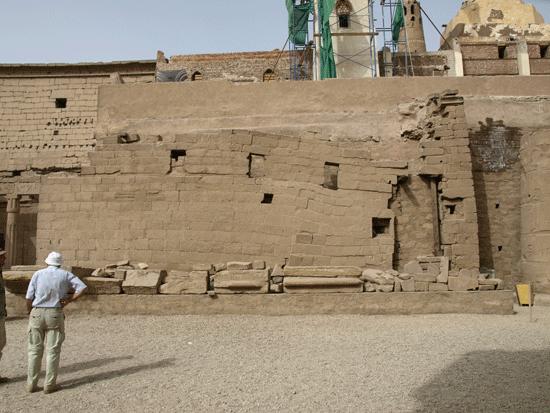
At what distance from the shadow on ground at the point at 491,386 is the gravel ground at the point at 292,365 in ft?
0.03

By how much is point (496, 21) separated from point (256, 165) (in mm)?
27581

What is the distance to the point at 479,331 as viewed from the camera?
631 centimetres

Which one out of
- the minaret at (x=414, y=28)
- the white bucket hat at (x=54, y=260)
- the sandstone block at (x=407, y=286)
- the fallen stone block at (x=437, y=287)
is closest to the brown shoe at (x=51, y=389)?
the white bucket hat at (x=54, y=260)

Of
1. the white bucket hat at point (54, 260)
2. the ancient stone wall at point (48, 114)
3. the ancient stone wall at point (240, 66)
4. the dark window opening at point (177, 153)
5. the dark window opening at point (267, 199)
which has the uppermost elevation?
the ancient stone wall at point (240, 66)

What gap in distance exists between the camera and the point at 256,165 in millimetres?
9219

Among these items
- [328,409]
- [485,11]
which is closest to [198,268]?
[328,409]

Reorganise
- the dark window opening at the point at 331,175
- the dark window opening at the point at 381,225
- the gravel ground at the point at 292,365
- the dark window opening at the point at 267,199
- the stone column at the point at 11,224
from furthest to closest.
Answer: the stone column at the point at 11,224
the dark window opening at the point at 331,175
the dark window opening at the point at 381,225
the dark window opening at the point at 267,199
the gravel ground at the point at 292,365

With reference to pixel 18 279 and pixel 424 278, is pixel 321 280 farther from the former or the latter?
pixel 18 279

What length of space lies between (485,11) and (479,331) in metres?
30.3

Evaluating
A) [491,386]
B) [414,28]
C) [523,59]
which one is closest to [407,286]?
[491,386]

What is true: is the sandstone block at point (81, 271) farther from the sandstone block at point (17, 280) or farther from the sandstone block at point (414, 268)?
the sandstone block at point (414, 268)

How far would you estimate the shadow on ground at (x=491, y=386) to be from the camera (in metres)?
3.85

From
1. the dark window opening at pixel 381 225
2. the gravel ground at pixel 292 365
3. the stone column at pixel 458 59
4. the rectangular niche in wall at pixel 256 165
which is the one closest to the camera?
the gravel ground at pixel 292 365

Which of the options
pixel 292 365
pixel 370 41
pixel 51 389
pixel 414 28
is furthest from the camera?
pixel 414 28
